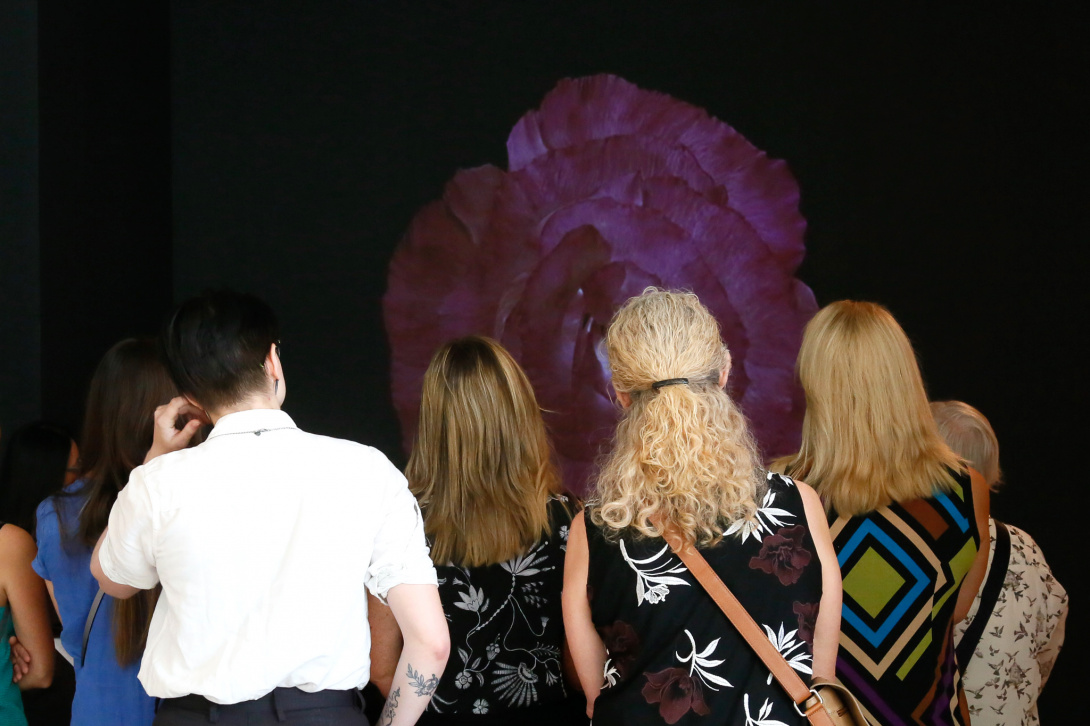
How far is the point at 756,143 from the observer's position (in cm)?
366

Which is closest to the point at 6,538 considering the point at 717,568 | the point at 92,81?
the point at 717,568

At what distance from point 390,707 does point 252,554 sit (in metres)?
0.40

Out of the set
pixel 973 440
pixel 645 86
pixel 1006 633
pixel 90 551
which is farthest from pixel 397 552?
pixel 645 86

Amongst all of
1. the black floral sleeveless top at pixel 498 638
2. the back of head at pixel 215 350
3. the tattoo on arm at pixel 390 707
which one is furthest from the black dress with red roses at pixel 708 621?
the back of head at pixel 215 350

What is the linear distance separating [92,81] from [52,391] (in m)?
1.12

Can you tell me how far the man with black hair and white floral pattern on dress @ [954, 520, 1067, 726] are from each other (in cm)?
129

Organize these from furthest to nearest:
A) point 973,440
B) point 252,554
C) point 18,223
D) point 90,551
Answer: point 18,223, point 973,440, point 90,551, point 252,554

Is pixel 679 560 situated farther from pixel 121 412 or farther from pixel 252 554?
pixel 121 412

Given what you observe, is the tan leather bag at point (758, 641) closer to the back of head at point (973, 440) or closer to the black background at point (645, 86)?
the back of head at point (973, 440)

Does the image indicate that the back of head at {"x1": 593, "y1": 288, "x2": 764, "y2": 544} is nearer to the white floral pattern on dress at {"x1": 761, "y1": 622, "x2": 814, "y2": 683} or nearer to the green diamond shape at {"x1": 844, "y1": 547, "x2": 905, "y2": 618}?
the white floral pattern on dress at {"x1": 761, "y1": 622, "x2": 814, "y2": 683}

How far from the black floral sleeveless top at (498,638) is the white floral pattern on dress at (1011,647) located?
95cm

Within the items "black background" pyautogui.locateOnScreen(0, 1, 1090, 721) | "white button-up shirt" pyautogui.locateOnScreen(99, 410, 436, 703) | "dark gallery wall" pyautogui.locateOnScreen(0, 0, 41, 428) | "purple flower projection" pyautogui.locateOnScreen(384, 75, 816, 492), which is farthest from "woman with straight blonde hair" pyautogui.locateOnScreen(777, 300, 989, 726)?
"dark gallery wall" pyautogui.locateOnScreen(0, 0, 41, 428)

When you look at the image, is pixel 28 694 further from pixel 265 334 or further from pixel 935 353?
pixel 935 353

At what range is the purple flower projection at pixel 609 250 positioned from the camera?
11.9 feet
